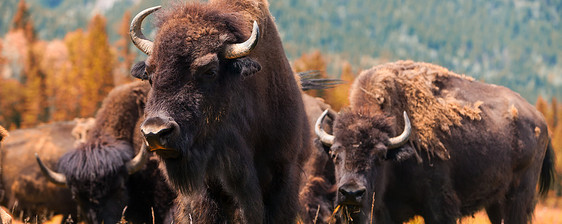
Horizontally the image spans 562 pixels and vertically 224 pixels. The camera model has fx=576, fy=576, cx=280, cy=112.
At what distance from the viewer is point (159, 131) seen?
3.32 meters

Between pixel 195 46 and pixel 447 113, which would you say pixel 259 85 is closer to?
pixel 195 46

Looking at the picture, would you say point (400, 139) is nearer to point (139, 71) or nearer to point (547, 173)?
point (139, 71)

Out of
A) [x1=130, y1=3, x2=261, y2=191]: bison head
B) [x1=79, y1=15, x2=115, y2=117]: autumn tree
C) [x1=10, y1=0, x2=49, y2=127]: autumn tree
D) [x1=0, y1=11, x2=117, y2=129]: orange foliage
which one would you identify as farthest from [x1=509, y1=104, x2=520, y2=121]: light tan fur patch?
[x1=79, y1=15, x2=115, y2=117]: autumn tree

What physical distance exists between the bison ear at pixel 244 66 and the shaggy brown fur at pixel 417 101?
3.10 m

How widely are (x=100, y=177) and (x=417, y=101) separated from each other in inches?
152

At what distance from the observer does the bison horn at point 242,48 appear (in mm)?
3823

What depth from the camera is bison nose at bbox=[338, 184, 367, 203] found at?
567cm

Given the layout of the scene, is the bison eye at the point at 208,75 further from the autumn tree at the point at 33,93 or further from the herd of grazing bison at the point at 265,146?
the autumn tree at the point at 33,93

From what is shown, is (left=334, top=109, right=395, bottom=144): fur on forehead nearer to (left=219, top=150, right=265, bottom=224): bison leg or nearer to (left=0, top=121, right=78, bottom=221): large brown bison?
(left=219, top=150, right=265, bottom=224): bison leg

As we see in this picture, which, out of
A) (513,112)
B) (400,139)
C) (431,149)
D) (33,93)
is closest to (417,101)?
(431,149)

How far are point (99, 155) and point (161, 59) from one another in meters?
3.64

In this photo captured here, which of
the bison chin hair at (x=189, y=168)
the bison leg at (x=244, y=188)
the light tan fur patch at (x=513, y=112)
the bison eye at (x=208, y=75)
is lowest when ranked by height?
the light tan fur patch at (x=513, y=112)

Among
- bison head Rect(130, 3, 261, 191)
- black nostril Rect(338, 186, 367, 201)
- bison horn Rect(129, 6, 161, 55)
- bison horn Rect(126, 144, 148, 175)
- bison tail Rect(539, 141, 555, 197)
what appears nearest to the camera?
bison head Rect(130, 3, 261, 191)

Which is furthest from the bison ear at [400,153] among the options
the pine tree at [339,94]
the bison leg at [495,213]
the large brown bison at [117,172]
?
the large brown bison at [117,172]
